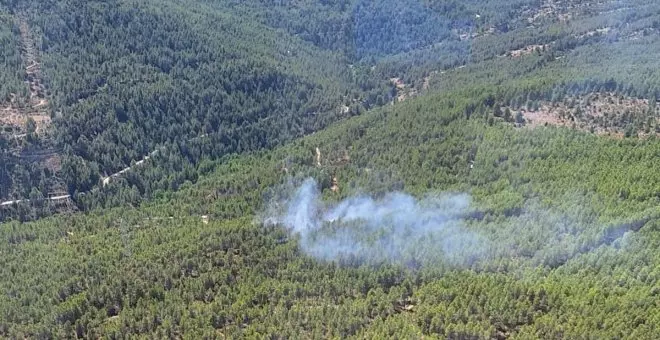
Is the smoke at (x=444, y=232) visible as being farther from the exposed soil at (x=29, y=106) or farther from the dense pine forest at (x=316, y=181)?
the exposed soil at (x=29, y=106)

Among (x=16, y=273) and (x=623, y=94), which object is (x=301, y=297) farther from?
(x=623, y=94)

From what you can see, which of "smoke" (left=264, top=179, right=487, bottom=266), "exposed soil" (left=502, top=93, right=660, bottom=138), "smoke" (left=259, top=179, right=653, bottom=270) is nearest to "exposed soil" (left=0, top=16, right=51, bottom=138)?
"smoke" (left=264, top=179, right=487, bottom=266)

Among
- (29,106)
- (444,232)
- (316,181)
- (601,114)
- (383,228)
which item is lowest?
(316,181)

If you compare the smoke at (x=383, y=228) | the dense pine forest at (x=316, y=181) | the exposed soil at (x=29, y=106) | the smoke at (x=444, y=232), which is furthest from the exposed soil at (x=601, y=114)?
the exposed soil at (x=29, y=106)

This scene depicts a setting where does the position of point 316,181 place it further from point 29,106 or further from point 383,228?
point 29,106

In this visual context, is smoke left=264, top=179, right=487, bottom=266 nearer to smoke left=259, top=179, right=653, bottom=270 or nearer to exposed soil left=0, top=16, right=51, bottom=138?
smoke left=259, top=179, right=653, bottom=270

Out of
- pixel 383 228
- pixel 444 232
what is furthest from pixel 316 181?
pixel 444 232
